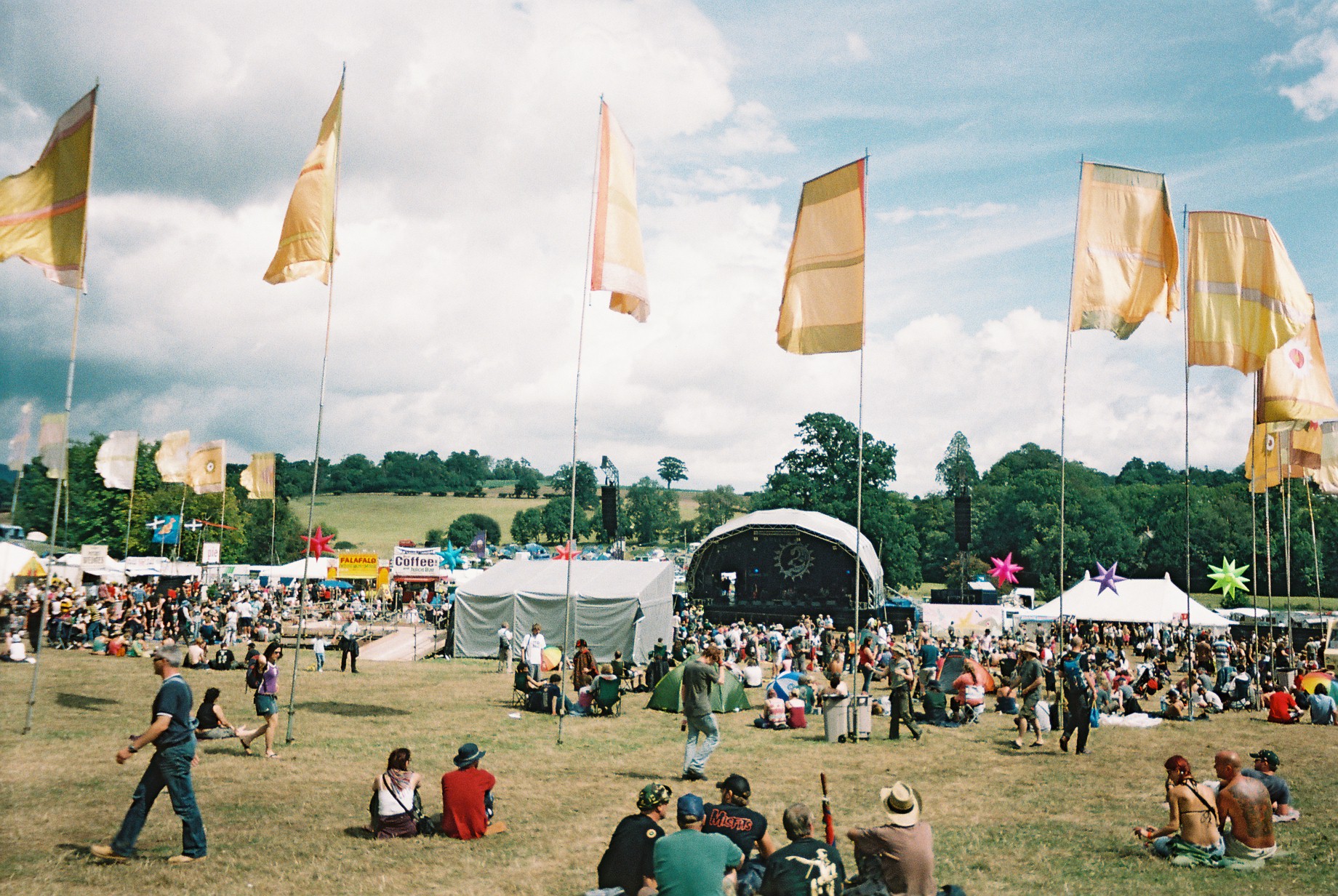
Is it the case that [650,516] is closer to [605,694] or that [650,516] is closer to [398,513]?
[398,513]

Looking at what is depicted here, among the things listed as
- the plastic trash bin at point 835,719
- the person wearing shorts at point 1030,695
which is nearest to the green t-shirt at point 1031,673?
the person wearing shorts at point 1030,695

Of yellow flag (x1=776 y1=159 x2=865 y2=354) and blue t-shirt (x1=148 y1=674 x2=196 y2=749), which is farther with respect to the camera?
yellow flag (x1=776 y1=159 x2=865 y2=354)

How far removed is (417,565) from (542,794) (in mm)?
33406

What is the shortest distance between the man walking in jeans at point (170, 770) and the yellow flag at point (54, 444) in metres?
4.64

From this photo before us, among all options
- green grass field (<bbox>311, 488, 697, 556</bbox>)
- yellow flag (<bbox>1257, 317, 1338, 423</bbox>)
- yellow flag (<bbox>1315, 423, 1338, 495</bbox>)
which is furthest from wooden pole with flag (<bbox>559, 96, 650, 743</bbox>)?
green grass field (<bbox>311, 488, 697, 556</bbox>)

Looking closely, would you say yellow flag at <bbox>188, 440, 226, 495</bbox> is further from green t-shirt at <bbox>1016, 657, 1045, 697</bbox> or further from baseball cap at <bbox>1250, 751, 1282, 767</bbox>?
baseball cap at <bbox>1250, 751, 1282, 767</bbox>

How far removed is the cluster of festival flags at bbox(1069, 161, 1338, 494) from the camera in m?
13.7

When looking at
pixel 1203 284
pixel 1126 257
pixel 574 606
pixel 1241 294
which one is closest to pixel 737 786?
pixel 1126 257

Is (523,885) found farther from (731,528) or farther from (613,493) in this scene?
(731,528)

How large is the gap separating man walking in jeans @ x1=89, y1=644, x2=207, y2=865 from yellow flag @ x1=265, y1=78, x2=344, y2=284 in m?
7.05

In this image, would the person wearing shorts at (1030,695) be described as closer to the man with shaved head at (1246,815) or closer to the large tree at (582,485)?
the man with shaved head at (1246,815)

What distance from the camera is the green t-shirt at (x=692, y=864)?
16.3 ft

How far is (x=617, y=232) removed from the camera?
13.3 meters

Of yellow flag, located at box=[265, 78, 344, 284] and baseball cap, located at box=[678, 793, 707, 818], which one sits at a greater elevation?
yellow flag, located at box=[265, 78, 344, 284]
